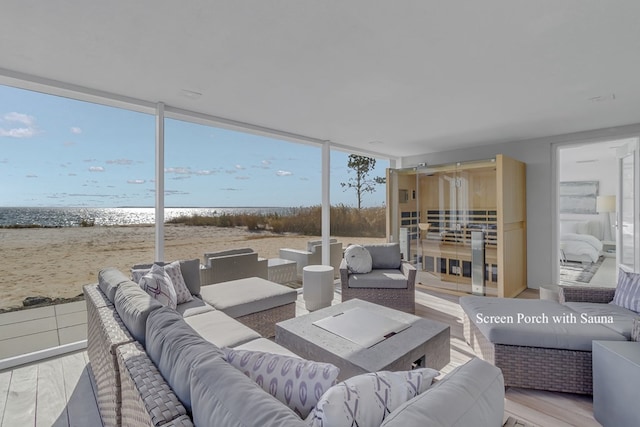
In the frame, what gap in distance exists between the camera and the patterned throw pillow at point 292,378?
39.9 inches

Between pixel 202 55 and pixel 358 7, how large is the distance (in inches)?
46.8

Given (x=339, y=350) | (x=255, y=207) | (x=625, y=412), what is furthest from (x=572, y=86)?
(x=255, y=207)

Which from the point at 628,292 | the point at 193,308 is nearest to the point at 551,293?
the point at 628,292

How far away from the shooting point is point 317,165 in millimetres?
5105

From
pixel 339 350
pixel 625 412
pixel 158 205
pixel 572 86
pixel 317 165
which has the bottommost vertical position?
pixel 625 412

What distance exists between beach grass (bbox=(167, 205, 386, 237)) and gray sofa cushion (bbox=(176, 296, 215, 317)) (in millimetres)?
1135

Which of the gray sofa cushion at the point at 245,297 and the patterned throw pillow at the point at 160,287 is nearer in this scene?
the patterned throw pillow at the point at 160,287

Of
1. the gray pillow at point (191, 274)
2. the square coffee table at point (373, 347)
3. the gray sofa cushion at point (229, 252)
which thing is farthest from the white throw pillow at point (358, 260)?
the gray pillow at point (191, 274)

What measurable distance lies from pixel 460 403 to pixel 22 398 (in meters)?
2.82

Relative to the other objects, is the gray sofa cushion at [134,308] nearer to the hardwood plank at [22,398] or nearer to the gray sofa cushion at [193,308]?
the gray sofa cushion at [193,308]

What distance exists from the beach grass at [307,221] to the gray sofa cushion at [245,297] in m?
1.04

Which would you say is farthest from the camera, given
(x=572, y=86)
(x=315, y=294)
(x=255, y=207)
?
(x=255, y=207)

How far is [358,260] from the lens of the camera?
4.04 meters

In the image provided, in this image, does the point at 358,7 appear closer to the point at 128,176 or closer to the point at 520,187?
the point at 128,176
